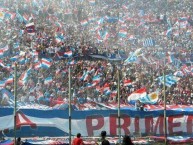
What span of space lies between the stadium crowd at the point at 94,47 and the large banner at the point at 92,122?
3504 mm

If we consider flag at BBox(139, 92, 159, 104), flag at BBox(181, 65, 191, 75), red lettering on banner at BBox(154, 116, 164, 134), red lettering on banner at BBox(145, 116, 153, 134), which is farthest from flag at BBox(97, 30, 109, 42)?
red lettering on banner at BBox(154, 116, 164, 134)

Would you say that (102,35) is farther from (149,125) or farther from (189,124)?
(149,125)

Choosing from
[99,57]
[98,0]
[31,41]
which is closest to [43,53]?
[31,41]

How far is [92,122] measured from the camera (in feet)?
81.9

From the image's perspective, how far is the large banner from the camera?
2372 centimetres

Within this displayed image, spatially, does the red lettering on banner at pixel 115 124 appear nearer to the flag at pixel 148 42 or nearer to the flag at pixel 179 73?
the flag at pixel 179 73

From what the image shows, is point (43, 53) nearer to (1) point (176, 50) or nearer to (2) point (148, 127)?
(1) point (176, 50)

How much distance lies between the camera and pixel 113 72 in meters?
39.5

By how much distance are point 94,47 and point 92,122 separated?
2077cm

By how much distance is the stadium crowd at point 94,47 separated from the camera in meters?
34.7

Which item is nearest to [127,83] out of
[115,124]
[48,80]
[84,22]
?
[48,80]

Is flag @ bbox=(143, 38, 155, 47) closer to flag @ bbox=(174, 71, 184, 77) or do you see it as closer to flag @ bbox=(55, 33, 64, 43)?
flag @ bbox=(55, 33, 64, 43)

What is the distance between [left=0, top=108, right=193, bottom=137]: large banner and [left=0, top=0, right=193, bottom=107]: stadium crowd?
11.5 feet

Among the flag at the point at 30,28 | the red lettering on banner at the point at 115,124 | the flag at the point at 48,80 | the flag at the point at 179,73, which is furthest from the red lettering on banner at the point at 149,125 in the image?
the flag at the point at 30,28
